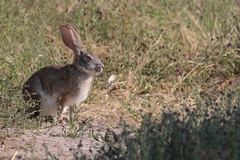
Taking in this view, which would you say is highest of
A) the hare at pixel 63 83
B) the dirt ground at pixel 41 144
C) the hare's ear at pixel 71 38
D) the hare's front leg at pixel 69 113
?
the hare's ear at pixel 71 38

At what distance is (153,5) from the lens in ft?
32.0

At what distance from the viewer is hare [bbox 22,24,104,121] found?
7.18 metres

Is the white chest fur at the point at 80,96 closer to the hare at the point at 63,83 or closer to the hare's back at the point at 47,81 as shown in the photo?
the hare at the point at 63,83

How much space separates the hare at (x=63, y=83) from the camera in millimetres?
7180

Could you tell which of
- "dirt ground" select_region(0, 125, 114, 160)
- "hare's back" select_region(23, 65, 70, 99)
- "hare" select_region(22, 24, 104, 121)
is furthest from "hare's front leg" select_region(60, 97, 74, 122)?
"dirt ground" select_region(0, 125, 114, 160)

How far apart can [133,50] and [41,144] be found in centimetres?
309

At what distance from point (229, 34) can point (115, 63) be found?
178cm

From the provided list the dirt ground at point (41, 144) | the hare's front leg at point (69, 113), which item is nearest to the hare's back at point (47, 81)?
the hare's front leg at point (69, 113)

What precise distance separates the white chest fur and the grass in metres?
0.41

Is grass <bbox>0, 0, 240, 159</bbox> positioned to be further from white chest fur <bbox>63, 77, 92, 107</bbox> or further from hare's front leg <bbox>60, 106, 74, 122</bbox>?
white chest fur <bbox>63, 77, 92, 107</bbox>

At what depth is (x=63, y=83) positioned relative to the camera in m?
7.26

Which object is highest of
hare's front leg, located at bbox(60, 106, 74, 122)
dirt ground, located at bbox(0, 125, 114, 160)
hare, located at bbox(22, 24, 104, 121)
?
hare, located at bbox(22, 24, 104, 121)

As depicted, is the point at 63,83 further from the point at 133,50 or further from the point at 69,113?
the point at 133,50

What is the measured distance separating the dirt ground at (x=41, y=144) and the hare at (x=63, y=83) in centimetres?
47
